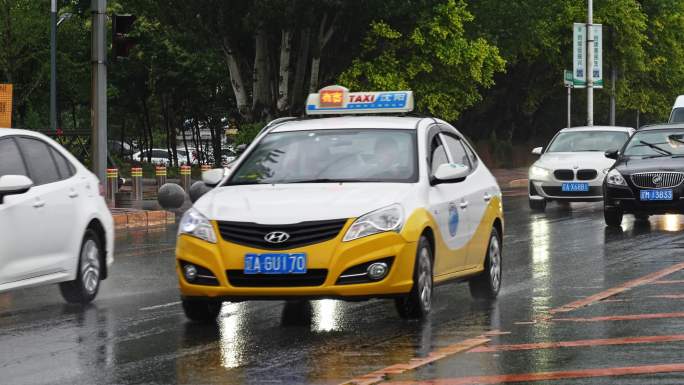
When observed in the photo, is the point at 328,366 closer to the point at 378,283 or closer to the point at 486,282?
the point at 378,283

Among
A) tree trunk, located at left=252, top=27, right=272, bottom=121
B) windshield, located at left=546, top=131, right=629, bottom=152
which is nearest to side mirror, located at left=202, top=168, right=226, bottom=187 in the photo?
windshield, located at left=546, top=131, right=629, bottom=152

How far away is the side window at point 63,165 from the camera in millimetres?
12688

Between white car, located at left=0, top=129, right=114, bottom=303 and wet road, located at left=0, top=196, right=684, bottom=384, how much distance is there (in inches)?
12.5

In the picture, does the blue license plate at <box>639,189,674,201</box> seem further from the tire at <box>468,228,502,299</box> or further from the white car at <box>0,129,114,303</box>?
the white car at <box>0,129,114,303</box>

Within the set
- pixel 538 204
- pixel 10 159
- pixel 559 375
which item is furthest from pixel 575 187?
pixel 559 375

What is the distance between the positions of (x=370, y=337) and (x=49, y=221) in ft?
10.8

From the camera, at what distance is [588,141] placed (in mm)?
28906

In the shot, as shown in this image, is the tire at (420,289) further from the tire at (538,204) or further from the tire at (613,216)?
the tire at (538,204)

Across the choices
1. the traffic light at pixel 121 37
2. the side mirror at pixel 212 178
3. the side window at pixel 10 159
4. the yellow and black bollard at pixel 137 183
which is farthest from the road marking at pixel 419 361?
the yellow and black bollard at pixel 137 183

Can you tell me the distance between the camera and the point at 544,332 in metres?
10.2

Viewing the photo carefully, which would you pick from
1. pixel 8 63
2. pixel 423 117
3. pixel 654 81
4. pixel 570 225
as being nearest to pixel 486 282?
pixel 423 117

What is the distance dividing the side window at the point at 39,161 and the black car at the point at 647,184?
37.7 feet

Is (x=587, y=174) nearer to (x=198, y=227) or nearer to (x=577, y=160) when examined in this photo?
(x=577, y=160)

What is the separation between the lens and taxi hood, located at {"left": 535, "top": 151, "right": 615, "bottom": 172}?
27234mm
